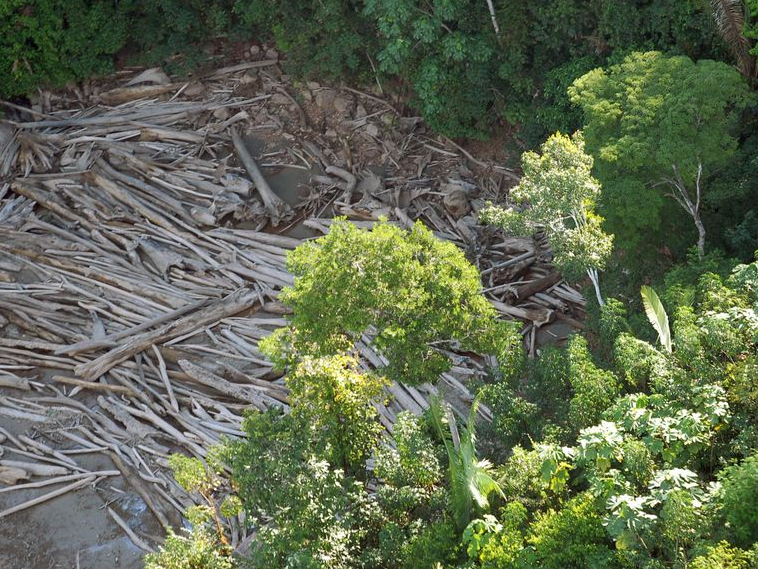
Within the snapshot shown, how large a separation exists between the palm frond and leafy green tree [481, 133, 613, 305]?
4.47 metres

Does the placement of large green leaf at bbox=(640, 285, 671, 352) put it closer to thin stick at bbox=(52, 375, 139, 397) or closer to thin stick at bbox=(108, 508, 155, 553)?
thin stick at bbox=(108, 508, 155, 553)

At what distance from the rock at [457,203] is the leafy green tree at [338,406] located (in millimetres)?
8504

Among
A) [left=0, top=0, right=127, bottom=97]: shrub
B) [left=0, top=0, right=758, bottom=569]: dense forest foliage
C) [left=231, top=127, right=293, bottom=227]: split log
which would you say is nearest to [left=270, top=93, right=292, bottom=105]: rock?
[left=231, top=127, right=293, bottom=227]: split log

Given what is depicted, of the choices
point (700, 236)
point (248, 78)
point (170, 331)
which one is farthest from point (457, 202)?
point (248, 78)

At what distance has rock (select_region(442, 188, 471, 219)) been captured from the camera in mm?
19500

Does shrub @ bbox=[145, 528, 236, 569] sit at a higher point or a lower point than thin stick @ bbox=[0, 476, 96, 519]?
higher

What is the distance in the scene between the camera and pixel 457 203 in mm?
19500

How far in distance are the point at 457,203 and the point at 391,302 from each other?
336 inches

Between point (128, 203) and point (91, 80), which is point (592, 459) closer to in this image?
point (128, 203)

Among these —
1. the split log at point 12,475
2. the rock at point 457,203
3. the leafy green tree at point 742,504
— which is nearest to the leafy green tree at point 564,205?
the leafy green tree at point 742,504

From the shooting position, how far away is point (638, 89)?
14.4 m

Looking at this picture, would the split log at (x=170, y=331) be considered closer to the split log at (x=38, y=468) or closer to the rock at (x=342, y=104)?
the split log at (x=38, y=468)

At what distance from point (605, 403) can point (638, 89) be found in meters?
6.04

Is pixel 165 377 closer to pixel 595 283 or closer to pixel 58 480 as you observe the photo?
pixel 58 480
